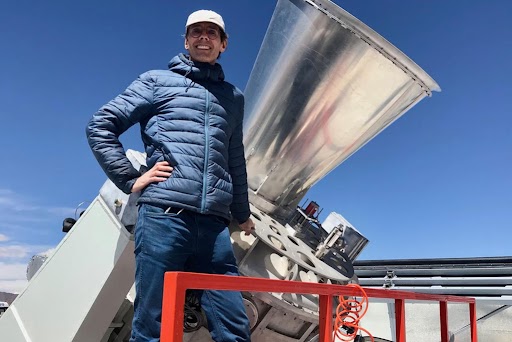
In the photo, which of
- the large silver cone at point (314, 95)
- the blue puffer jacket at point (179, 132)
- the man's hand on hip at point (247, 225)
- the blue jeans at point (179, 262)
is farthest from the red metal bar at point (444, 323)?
the blue puffer jacket at point (179, 132)

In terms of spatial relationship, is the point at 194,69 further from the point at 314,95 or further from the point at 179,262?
the point at 314,95

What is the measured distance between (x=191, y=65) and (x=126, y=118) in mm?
402

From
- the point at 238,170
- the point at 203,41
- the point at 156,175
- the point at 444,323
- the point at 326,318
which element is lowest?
the point at 444,323

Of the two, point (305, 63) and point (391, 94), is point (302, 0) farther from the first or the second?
point (391, 94)

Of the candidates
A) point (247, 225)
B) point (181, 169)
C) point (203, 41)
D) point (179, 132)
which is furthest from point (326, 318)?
point (203, 41)

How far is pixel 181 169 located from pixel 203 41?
65 cm

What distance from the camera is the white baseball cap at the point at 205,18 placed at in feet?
7.89

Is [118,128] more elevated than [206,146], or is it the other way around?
[206,146]

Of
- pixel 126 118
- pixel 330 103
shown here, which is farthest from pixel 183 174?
pixel 330 103

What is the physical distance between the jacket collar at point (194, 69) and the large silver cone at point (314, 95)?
1.27m

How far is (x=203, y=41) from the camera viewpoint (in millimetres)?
2422

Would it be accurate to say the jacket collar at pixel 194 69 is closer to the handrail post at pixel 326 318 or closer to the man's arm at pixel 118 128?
the man's arm at pixel 118 128

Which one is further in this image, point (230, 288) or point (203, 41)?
point (203, 41)

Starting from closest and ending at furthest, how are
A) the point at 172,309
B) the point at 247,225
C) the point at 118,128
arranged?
1. the point at 172,309
2. the point at 118,128
3. the point at 247,225
